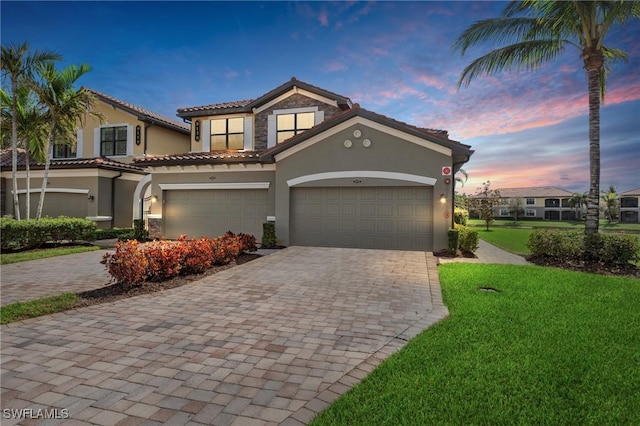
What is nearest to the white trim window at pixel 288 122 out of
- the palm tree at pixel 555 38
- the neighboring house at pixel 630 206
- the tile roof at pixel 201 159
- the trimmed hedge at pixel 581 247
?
the tile roof at pixel 201 159

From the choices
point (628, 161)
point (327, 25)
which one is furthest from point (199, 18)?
point (628, 161)

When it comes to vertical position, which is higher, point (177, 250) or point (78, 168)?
point (78, 168)

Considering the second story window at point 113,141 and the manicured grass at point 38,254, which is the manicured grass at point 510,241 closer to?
the manicured grass at point 38,254

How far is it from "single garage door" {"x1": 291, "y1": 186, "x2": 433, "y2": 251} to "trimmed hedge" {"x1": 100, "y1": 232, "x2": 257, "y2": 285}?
4.28 m

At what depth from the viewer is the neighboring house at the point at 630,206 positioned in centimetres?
6719

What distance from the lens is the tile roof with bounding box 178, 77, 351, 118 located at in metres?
16.5

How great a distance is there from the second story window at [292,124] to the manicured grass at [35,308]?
12.5 metres

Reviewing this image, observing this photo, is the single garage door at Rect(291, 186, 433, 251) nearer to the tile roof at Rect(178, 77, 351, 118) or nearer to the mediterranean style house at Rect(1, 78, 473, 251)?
the mediterranean style house at Rect(1, 78, 473, 251)

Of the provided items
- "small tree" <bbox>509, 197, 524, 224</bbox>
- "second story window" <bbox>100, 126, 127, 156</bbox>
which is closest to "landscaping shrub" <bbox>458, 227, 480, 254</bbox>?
"second story window" <bbox>100, 126, 127, 156</bbox>

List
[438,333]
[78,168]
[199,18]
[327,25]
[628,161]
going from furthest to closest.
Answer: [78,168] < [628,161] < [327,25] < [199,18] < [438,333]

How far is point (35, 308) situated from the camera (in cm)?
586

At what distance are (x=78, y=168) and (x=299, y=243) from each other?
14.2 m

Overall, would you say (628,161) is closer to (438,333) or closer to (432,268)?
(432,268)

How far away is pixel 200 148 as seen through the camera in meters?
18.7
